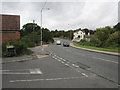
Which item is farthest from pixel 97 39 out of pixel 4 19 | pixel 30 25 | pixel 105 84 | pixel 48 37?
pixel 30 25

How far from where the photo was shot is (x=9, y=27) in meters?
25.3

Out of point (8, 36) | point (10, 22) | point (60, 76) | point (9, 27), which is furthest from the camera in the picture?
point (10, 22)

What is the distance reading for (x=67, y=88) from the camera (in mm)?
5836

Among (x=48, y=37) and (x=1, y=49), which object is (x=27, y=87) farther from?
(x=48, y=37)

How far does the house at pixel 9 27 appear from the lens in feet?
80.7

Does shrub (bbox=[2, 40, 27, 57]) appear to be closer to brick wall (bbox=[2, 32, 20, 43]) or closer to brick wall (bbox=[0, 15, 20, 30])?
brick wall (bbox=[2, 32, 20, 43])

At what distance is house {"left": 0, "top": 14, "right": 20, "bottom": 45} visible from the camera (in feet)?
80.7

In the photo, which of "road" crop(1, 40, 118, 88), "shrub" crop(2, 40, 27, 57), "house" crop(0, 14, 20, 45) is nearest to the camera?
"road" crop(1, 40, 118, 88)

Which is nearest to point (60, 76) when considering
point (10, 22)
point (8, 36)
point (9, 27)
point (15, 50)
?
point (15, 50)

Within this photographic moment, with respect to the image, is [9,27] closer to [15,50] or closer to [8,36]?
[8,36]

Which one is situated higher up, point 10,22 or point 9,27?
point 10,22

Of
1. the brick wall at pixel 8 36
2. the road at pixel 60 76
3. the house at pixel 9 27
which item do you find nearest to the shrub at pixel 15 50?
the road at pixel 60 76

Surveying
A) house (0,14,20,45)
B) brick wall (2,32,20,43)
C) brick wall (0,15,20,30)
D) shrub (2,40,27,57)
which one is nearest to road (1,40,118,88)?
shrub (2,40,27,57)

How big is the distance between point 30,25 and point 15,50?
80331 mm
